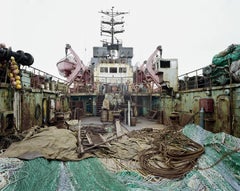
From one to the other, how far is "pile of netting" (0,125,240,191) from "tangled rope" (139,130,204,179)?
0.39ft

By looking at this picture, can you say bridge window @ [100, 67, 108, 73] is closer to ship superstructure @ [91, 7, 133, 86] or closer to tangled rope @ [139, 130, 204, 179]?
ship superstructure @ [91, 7, 133, 86]

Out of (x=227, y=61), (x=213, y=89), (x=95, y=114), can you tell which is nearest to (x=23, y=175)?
(x=213, y=89)

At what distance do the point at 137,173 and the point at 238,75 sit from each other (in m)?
4.81

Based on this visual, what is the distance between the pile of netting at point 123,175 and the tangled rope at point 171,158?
0.12 metres

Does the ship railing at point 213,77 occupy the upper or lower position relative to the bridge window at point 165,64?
lower

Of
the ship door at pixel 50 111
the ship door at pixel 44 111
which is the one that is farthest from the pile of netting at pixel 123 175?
the ship door at pixel 50 111

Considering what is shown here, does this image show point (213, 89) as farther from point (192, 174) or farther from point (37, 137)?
point (37, 137)

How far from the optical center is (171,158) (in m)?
5.47

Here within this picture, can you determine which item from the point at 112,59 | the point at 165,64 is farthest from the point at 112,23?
the point at 165,64

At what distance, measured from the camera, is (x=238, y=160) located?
4391 mm

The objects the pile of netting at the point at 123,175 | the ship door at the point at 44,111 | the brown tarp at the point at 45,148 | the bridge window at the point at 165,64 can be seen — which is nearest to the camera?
the pile of netting at the point at 123,175

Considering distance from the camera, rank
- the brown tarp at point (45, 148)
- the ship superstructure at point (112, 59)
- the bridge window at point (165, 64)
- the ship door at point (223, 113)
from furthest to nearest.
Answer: the ship superstructure at point (112, 59), the bridge window at point (165, 64), the ship door at point (223, 113), the brown tarp at point (45, 148)

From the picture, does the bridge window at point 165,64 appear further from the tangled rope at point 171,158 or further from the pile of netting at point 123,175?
the pile of netting at point 123,175

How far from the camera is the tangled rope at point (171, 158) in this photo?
15.4 ft
